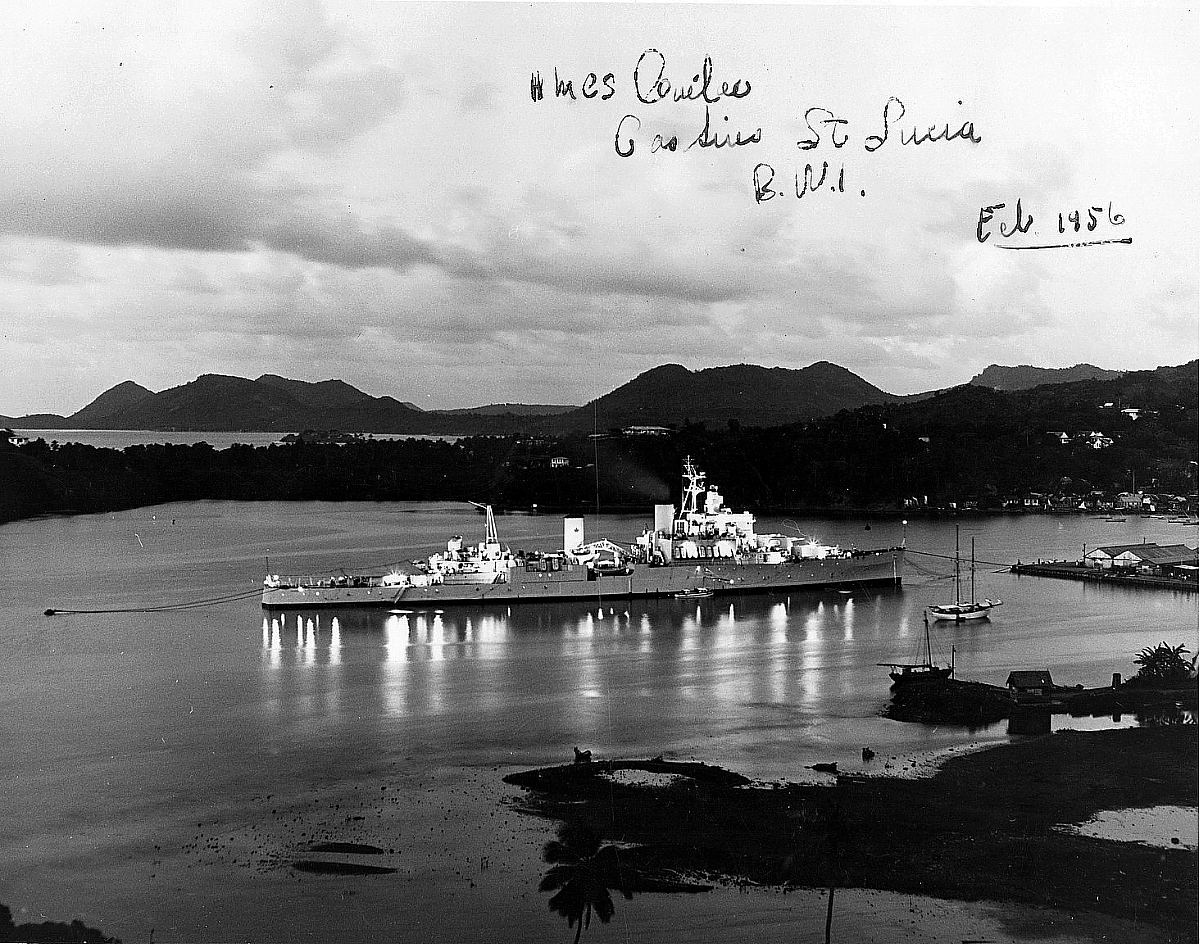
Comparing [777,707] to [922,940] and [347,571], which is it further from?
[347,571]

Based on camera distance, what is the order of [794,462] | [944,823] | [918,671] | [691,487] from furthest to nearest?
[794,462] → [691,487] → [918,671] → [944,823]

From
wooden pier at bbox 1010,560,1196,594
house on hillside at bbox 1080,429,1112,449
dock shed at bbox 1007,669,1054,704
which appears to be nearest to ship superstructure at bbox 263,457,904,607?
wooden pier at bbox 1010,560,1196,594

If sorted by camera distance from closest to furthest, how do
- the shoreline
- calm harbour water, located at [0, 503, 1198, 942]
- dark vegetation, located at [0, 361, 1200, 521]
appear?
the shoreline, calm harbour water, located at [0, 503, 1198, 942], dark vegetation, located at [0, 361, 1200, 521]

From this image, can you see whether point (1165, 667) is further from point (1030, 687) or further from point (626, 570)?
point (626, 570)

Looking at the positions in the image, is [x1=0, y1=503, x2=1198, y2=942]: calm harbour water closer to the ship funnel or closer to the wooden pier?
the wooden pier

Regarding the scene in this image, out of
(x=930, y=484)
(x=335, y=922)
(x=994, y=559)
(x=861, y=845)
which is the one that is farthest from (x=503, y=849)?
(x=930, y=484)

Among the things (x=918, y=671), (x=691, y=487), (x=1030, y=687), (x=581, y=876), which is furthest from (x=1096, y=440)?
(x=581, y=876)
